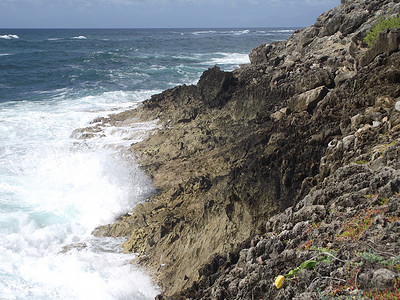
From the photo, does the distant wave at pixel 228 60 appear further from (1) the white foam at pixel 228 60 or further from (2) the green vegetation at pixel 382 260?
(2) the green vegetation at pixel 382 260

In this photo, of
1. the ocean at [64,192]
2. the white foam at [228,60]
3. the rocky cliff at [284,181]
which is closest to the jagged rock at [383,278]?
the rocky cliff at [284,181]

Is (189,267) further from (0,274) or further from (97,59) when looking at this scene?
(97,59)

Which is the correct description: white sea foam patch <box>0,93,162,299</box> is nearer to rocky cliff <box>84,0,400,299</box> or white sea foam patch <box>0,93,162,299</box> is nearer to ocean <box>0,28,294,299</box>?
ocean <box>0,28,294,299</box>

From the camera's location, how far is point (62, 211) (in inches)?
483

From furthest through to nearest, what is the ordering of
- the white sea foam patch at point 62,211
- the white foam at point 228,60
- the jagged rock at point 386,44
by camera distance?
the white foam at point 228,60 → the jagged rock at point 386,44 → the white sea foam patch at point 62,211

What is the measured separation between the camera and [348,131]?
324 inches

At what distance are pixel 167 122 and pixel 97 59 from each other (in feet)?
104

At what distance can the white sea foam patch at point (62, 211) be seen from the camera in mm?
8695

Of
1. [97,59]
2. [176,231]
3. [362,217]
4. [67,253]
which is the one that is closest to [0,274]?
[67,253]

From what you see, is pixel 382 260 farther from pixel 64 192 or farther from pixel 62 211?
pixel 64 192

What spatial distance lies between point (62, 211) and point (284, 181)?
774 cm

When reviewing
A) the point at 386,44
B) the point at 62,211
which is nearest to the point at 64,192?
the point at 62,211

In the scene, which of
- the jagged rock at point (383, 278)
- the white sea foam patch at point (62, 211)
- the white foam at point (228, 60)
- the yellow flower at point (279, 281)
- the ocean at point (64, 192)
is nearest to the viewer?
the jagged rock at point (383, 278)

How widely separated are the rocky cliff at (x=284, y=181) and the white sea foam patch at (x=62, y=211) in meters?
0.75
